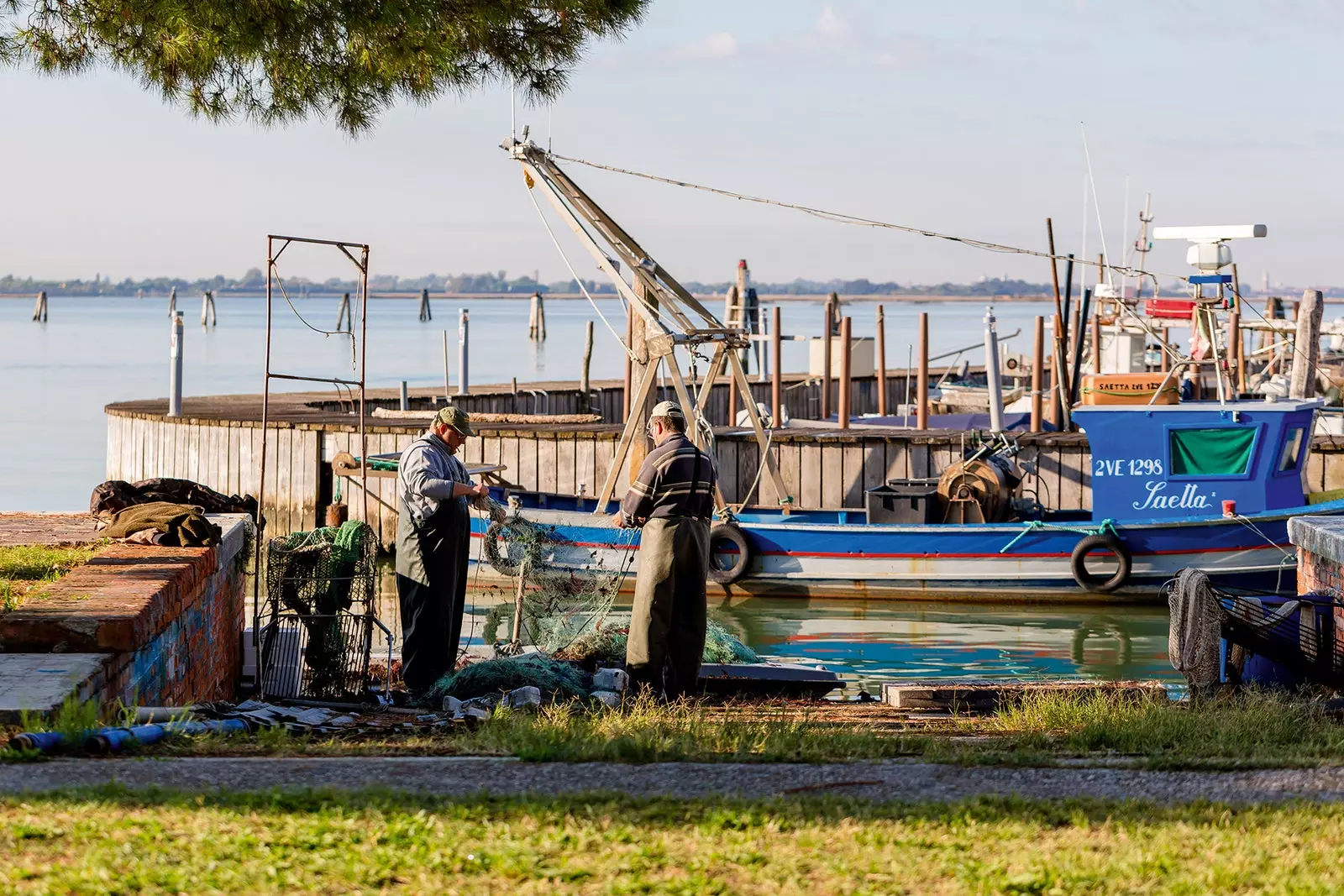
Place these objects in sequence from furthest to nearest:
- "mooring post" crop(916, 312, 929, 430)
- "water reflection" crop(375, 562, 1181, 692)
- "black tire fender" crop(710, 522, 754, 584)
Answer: "mooring post" crop(916, 312, 929, 430)
"black tire fender" crop(710, 522, 754, 584)
"water reflection" crop(375, 562, 1181, 692)

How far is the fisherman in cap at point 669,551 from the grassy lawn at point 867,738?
1.25 meters

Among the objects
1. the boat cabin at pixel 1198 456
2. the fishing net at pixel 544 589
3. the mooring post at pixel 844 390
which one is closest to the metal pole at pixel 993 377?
the mooring post at pixel 844 390

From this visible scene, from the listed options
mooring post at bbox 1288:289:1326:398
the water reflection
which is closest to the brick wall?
the water reflection

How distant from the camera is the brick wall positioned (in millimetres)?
7598

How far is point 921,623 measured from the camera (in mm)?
18453

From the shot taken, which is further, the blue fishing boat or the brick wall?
the blue fishing boat

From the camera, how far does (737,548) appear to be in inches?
753

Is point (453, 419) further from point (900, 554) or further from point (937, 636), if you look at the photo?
point (900, 554)

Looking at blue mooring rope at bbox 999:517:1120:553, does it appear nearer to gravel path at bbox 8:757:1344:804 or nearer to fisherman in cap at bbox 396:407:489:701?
fisherman in cap at bbox 396:407:489:701

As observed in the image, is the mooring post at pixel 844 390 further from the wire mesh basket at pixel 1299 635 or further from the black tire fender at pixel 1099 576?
the wire mesh basket at pixel 1299 635

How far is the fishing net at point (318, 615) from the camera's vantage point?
400 inches

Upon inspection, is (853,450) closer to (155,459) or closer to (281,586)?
(155,459)

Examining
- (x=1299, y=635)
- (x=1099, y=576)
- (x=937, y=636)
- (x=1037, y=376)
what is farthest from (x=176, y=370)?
(x=1299, y=635)

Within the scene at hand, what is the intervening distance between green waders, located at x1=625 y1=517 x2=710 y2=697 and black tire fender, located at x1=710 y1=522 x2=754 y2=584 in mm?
9071
